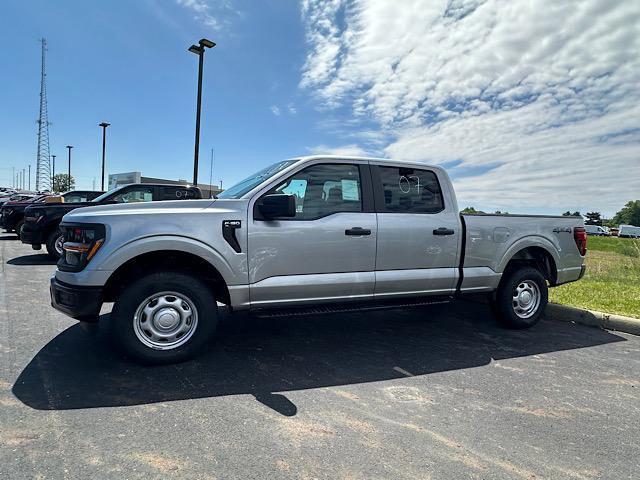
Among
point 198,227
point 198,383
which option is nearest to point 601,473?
point 198,383

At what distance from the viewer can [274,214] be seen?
3.80 metres

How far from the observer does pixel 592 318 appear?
561 cm

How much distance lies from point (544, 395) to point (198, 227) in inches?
125

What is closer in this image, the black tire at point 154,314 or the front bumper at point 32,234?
the black tire at point 154,314

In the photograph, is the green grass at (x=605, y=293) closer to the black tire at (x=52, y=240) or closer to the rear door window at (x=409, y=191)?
the rear door window at (x=409, y=191)

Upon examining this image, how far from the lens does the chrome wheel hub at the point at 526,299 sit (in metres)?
5.28

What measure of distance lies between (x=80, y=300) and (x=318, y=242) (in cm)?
209

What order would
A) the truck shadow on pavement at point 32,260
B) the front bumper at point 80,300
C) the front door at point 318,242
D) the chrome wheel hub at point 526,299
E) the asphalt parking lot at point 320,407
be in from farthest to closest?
the truck shadow on pavement at point 32,260 → the chrome wheel hub at point 526,299 → the front door at point 318,242 → the front bumper at point 80,300 → the asphalt parking lot at point 320,407

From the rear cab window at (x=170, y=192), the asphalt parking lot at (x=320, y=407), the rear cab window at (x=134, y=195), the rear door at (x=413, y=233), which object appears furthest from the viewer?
the rear cab window at (x=170, y=192)

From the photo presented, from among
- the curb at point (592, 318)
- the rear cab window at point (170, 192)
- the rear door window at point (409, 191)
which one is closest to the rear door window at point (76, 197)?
the rear cab window at point (170, 192)

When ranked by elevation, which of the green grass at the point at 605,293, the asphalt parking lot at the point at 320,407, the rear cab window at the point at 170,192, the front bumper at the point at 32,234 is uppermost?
the rear cab window at the point at 170,192

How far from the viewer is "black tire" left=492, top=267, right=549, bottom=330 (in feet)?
17.0

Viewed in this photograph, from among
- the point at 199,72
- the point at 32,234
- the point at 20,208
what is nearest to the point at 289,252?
the point at 32,234

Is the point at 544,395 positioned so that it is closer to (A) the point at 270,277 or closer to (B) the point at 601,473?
(B) the point at 601,473
